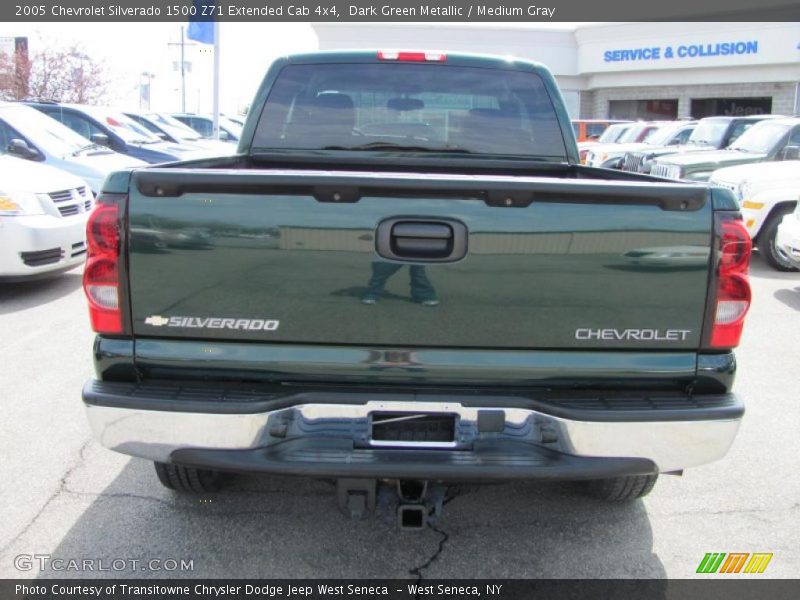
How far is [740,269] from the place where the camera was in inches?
97.7

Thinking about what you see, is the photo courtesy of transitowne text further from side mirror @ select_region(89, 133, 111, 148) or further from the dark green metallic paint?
side mirror @ select_region(89, 133, 111, 148)

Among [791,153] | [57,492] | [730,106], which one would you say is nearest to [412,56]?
[57,492]

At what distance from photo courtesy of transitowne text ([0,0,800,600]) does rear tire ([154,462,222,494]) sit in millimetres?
16

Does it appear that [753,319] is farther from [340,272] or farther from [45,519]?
[45,519]

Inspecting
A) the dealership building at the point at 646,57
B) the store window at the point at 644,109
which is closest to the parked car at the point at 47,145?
the dealership building at the point at 646,57

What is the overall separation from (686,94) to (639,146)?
18962 mm

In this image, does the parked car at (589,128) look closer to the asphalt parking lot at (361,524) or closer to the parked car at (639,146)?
the parked car at (639,146)

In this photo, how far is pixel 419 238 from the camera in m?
2.42

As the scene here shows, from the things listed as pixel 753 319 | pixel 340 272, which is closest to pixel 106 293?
pixel 340 272

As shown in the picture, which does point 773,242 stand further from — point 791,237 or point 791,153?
point 791,153

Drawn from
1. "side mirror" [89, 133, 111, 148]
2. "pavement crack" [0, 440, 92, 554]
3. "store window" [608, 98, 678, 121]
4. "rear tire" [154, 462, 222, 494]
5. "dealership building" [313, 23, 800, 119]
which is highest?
"dealership building" [313, 23, 800, 119]

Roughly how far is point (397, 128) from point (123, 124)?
11.2 m

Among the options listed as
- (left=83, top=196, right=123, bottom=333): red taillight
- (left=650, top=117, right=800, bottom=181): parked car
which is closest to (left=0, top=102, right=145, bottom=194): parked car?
(left=83, top=196, right=123, bottom=333): red taillight

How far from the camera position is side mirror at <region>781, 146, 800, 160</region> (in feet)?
35.7
